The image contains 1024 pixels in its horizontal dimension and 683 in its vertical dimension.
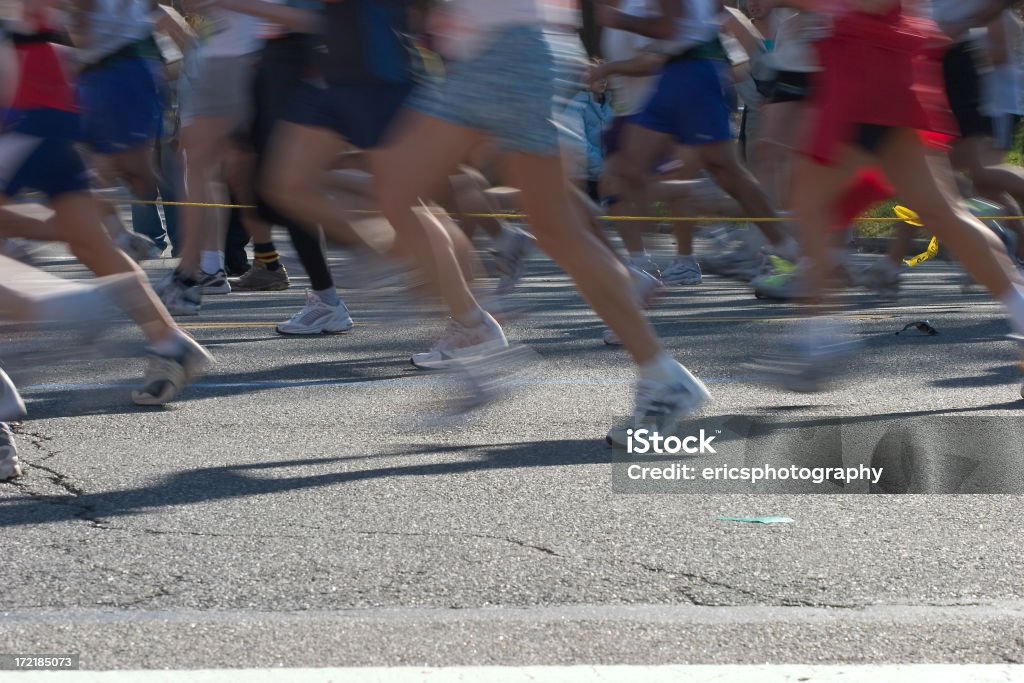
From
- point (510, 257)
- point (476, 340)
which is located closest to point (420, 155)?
→ point (476, 340)

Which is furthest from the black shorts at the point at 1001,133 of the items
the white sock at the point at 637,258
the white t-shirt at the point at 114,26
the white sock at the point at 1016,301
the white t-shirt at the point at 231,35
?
the white t-shirt at the point at 114,26

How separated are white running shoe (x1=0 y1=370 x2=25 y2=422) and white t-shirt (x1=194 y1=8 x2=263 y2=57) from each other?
324 centimetres

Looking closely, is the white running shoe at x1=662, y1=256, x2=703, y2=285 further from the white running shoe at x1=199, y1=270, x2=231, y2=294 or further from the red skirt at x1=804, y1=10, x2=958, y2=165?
the red skirt at x1=804, y1=10, x2=958, y2=165

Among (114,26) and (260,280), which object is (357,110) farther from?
(260,280)

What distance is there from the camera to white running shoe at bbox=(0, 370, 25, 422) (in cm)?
447

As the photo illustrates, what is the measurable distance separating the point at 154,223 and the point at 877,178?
8.79 meters

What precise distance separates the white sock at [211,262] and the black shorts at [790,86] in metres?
3.38

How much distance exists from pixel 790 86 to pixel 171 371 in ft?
13.2

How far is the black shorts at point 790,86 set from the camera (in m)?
7.90

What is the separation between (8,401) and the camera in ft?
14.8

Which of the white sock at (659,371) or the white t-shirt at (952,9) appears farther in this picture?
the white t-shirt at (952,9)

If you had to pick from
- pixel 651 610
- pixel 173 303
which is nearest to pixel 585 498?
pixel 651 610

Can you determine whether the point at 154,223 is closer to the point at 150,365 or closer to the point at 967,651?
the point at 150,365

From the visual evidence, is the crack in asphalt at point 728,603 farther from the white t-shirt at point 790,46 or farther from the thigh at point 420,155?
the white t-shirt at point 790,46
